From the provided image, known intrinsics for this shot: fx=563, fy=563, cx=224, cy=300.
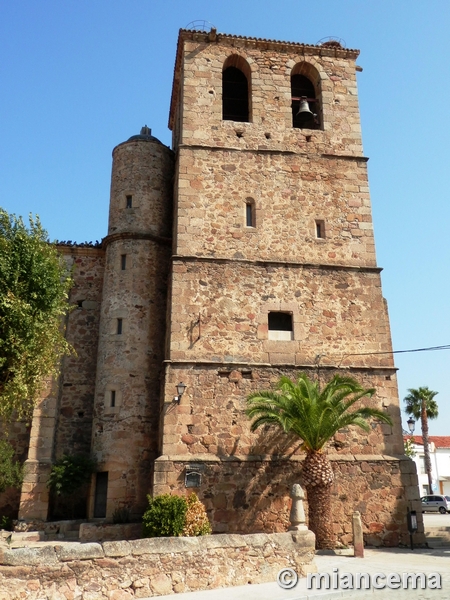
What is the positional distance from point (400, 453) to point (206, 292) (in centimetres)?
648

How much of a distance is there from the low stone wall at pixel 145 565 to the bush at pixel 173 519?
289cm

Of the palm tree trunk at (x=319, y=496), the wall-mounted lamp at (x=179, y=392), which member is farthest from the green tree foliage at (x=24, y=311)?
the palm tree trunk at (x=319, y=496)

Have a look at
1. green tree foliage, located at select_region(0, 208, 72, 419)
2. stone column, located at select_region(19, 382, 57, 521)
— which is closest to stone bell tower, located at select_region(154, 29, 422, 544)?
green tree foliage, located at select_region(0, 208, 72, 419)

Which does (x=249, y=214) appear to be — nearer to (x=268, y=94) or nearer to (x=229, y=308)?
(x=229, y=308)

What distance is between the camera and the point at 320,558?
11484mm

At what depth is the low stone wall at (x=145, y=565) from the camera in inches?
287

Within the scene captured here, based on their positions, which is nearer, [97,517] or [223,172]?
[97,517]

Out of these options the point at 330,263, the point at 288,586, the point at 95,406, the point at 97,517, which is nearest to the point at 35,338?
the point at 95,406

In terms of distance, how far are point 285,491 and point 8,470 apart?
280 inches

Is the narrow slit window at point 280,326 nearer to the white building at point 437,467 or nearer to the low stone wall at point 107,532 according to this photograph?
the low stone wall at point 107,532

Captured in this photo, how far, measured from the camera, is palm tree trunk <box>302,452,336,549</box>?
12.4m

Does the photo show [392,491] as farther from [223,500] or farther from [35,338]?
[35,338]

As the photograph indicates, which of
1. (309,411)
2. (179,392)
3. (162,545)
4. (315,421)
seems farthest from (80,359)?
(162,545)

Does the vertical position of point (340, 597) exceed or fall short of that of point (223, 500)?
it falls short
